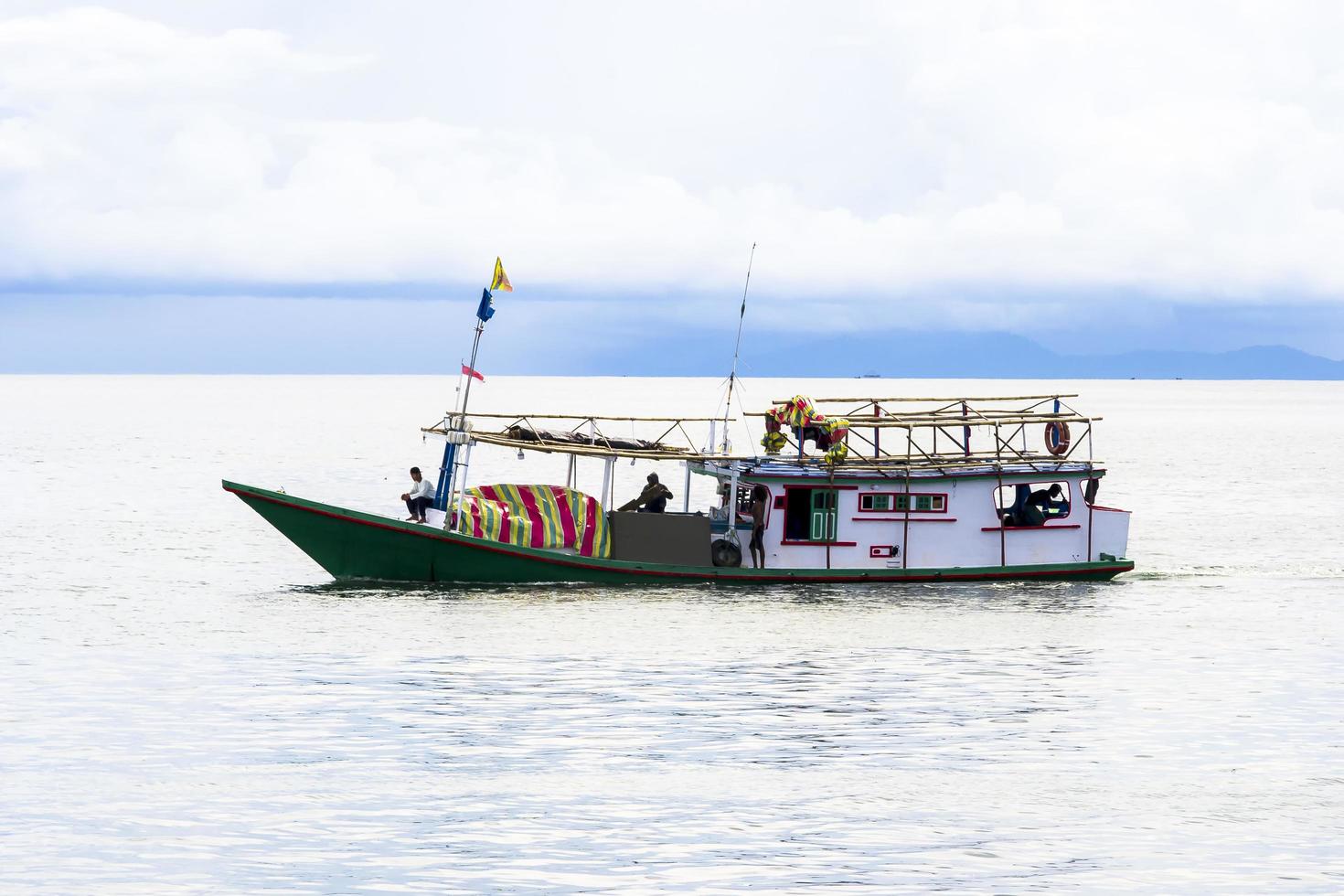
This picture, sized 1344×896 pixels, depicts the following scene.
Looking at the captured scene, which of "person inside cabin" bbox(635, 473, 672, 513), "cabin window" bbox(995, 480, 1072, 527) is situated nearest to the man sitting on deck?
"person inside cabin" bbox(635, 473, 672, 513)

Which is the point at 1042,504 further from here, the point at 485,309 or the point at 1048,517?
the point at 485,309

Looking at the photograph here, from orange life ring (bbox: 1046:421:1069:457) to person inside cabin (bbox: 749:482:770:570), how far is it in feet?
23.0

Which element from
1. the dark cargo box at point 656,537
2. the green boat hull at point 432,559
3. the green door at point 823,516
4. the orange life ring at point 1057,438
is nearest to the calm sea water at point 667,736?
the green boat hull at point 432,559

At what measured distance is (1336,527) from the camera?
61.5m

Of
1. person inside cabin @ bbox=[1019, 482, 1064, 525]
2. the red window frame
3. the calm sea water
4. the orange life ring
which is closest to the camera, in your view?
the calm sea water

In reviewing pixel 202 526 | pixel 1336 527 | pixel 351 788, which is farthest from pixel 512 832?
pixel 1336 527

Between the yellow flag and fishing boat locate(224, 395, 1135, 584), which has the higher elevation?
the yellow flag

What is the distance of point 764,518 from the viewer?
1443 inches

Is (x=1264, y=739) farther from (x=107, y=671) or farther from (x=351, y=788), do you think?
(x=107, y=671)

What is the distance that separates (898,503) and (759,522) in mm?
3379

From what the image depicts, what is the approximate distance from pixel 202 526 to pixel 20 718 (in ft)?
117

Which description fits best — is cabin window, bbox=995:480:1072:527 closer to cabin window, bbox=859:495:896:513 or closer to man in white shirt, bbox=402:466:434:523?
cabin window, bbox=859:495:896:513

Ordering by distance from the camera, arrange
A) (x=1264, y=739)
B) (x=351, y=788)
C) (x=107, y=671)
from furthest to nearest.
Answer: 1. (x=107, y=671)
2. (x=1264, y=739)
3. (x=351, y=788)

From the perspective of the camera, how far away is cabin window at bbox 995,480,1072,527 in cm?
3803
